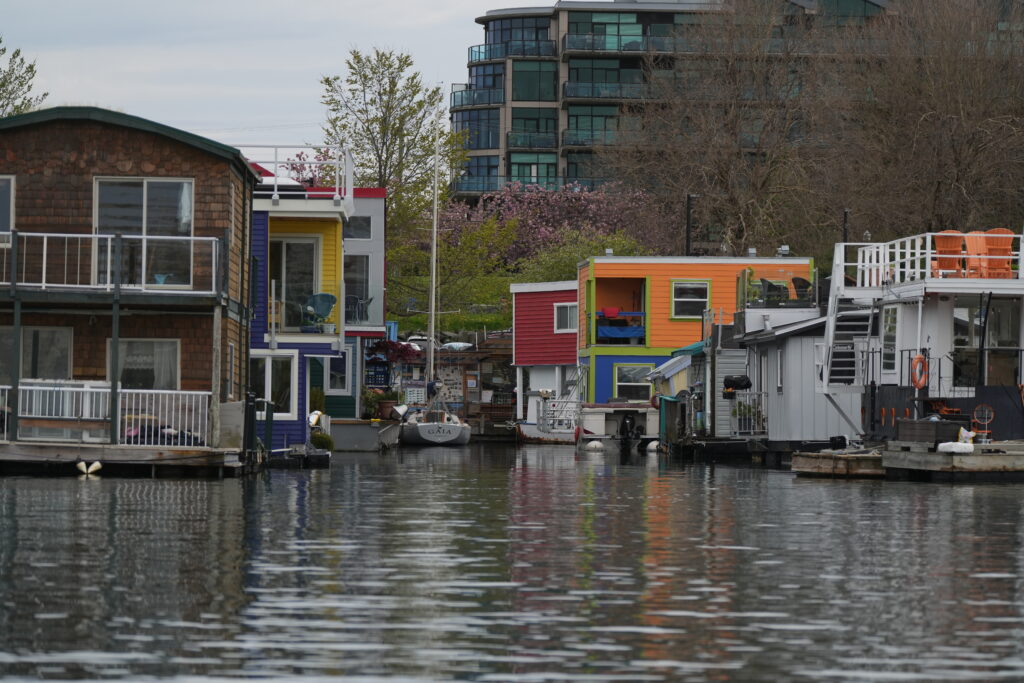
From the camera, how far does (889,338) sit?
39.6 meters

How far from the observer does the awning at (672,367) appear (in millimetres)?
60031

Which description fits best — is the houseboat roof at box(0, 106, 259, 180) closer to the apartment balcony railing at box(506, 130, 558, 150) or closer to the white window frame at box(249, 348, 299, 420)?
the white window frame at box(249, 348, 299, 420)

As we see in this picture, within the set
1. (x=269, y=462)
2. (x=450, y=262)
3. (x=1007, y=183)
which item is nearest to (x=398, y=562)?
(x=269, y=462)

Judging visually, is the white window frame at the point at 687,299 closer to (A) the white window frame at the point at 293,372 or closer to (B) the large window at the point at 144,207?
(A) the white window frame at the point at 293,372

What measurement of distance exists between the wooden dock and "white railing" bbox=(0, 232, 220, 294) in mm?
12576

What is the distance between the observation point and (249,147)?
41531mm

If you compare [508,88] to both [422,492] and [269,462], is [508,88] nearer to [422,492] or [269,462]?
[269,462]

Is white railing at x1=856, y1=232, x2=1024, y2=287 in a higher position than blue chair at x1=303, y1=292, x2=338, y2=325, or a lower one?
higher

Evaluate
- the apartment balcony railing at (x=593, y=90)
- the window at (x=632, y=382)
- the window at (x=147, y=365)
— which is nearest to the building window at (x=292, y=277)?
the window at (x=147, y=365)

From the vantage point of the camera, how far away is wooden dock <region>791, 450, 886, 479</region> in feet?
119

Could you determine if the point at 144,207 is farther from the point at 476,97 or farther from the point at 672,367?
the point at 476,97

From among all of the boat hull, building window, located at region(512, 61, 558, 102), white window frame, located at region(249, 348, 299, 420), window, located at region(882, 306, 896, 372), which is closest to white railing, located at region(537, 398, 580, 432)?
the boat hull

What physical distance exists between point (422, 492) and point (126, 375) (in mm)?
7435

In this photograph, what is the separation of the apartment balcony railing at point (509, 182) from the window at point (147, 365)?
73302 millimetres
